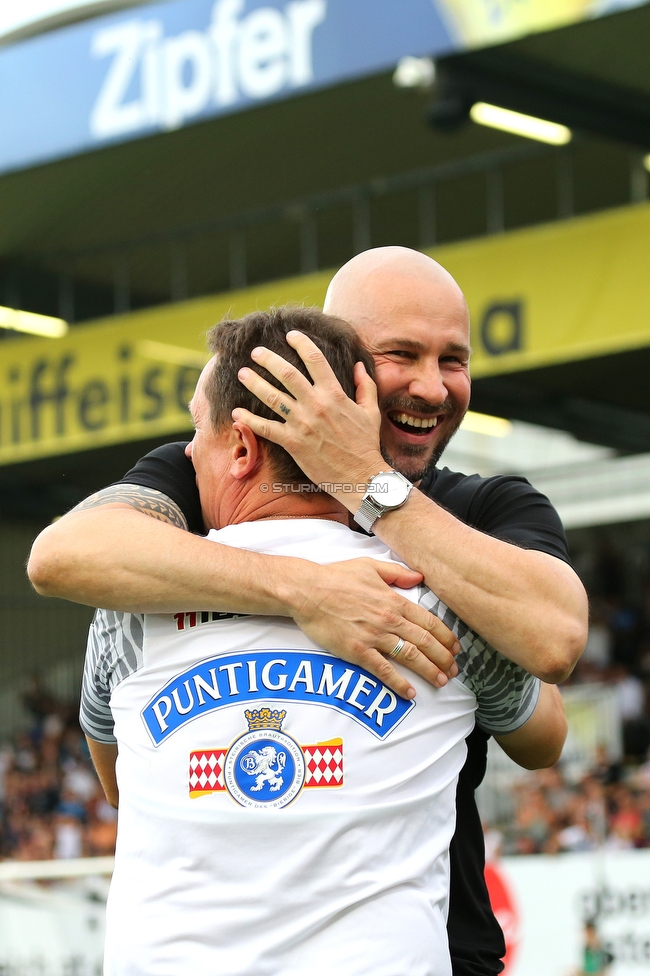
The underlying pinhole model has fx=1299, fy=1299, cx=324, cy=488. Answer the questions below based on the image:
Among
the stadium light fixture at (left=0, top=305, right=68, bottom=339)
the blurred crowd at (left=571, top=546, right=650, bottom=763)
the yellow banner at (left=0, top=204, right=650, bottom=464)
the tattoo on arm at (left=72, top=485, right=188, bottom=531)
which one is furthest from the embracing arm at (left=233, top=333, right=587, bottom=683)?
the stadium light fixture at (left=0, top=305, right=68, bottom=339)

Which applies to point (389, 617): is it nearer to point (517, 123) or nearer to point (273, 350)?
point (273, 350)

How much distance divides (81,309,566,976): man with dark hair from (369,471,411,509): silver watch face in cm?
7

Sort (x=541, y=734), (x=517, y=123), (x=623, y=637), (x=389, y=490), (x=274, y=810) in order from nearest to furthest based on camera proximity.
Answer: (x=274, y=810), (x=389, y=490), (x=541, y=734), (x=517, y=123), (x=623, y=637)

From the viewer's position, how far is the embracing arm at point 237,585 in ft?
5.72

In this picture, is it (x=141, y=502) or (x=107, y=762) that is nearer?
(x=141, y=502)

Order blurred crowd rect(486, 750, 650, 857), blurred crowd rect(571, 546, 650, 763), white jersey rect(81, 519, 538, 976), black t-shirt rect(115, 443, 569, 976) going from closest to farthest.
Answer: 1. white jersey rect(81, 519, 538, 976)
2. black t-shirt rect(115, 443, 569, 976)
3. blurred crowd rect(486, 750, 650, 857)
4. blurred crowd rect(571, 546, 650, 763)

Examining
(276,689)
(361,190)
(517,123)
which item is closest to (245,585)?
(276,689)

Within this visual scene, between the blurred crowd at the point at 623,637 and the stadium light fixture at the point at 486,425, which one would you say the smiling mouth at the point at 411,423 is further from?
the stadium light fixture at the point at 486,425

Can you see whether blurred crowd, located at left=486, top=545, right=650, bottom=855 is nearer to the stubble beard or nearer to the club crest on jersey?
the stubble beard

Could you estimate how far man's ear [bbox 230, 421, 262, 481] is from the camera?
185cm

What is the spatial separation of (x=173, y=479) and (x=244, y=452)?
0.31 meters

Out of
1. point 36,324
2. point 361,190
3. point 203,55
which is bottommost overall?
point 36,324

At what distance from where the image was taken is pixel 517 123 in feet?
40.4

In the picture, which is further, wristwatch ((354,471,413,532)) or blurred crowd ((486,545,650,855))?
blurred crowd ((486,545,650,855))
